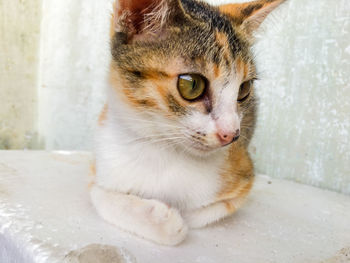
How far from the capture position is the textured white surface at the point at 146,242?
0.82 metres

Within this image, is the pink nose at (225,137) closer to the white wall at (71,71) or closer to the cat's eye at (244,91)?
the cat's eye at (244,91)

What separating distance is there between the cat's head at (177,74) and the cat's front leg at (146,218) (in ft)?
0.58

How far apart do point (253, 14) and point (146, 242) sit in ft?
2.55

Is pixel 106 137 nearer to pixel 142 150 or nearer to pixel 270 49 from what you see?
pixel 142 150

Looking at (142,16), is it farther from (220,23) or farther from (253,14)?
(253,14)

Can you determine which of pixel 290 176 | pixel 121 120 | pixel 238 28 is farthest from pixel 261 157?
pixel 121 120

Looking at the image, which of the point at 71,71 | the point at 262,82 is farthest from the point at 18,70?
the point at 262,82

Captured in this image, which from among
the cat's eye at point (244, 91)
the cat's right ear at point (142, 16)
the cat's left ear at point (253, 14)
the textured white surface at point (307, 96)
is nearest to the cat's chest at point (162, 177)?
the cat's eye at point (244, 91)

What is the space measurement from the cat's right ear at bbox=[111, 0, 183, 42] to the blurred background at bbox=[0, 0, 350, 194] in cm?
25

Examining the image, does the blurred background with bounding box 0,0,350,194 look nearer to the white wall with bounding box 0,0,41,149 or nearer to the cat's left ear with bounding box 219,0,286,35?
the white wall with bounding box 0,0,41,149

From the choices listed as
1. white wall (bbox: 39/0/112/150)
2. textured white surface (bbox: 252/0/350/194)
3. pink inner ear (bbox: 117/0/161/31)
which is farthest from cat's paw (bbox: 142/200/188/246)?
white wall (bbox: 39/0/112/150)

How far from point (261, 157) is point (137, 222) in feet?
4.16

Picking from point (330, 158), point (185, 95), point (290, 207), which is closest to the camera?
point (185, 95)

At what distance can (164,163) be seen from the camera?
3.12 feet
